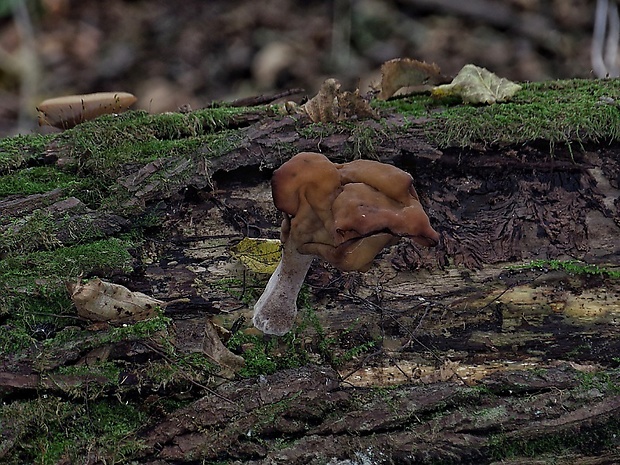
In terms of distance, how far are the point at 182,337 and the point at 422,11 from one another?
16.8ft

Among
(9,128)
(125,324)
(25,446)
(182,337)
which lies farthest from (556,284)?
(9,128)

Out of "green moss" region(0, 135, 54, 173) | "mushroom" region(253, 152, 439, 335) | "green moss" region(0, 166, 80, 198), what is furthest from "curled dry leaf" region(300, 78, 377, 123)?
"green moss" region(0, 135, 54, 173)

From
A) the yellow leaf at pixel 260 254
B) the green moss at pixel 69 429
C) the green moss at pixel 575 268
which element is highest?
the yellow leaf at pixel 260 254

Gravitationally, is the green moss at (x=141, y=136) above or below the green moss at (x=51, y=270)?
above

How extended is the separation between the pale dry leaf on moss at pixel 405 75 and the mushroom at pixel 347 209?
4.15 ft

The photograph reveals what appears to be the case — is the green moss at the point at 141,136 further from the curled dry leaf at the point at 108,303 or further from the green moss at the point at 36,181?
the curled dry leaf at the point at 108,303

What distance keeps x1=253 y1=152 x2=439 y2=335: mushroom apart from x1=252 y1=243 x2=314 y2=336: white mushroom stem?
0.37 feet

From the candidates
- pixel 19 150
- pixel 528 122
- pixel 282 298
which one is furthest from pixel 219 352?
pixel 528 122

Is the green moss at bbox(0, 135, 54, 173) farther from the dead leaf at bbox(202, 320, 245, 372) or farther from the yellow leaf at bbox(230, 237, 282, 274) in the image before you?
the dead leaf at bbox(202, 320, 245, 372)

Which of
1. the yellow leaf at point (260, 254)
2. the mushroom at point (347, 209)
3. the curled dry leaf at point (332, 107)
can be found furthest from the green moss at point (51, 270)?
the curled dry leaf at point (332, 107)

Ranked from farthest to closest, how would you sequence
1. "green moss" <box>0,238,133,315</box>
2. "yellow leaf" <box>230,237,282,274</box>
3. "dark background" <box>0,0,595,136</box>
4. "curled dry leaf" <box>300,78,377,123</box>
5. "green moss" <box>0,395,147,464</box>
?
"dark background" <box>0,0,595,136</box>
"curled dry leaf" <box>300,78,377,123</box>
"yellow leaf" <box>230,237,282,274</box>
"green moss" <box>0,238,133,315</box>
"green moss" <box>0,395,147,464</box>

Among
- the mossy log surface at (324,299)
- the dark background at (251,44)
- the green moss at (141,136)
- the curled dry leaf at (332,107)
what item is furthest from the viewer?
the dark background at (251,44)

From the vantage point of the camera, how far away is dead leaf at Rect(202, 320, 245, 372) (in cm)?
267

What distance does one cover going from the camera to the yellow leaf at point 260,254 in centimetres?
297
